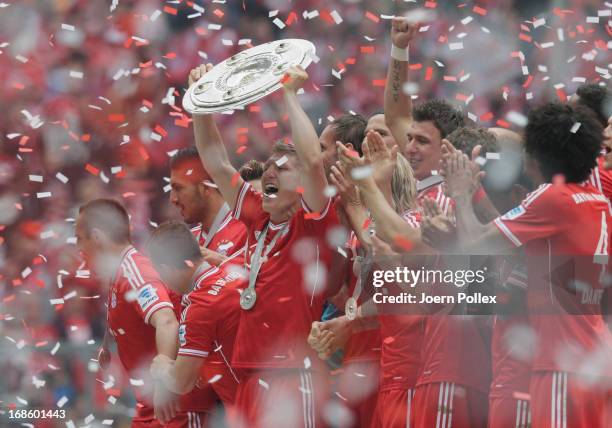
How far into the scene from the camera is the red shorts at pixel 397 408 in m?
5.19

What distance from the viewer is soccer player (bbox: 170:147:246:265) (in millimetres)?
6465

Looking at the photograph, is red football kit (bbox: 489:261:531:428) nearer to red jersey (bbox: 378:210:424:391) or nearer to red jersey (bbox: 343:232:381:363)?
red jersey (bbox: 378:210:424:391)

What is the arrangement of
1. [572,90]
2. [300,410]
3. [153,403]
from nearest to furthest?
[300,410] < [153,403] < [572,90]

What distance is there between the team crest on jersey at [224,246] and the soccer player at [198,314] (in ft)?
1.20

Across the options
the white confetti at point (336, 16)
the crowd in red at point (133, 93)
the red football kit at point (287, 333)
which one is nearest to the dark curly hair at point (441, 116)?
the red football kit at point (287, 333)

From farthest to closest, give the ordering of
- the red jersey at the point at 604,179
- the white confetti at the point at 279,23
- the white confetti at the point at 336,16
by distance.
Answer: the white confetti at the point at 336,16
the white confetti at the point at 279,23
the red jersey at the point at 604,179

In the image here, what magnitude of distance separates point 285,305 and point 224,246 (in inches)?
42.4

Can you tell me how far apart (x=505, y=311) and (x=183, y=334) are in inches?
60.9

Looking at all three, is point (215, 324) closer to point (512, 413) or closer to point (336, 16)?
point (512, 413)

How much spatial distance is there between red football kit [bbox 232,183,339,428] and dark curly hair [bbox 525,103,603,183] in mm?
1125

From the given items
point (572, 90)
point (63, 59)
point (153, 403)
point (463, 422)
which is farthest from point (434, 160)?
point (63, 59)

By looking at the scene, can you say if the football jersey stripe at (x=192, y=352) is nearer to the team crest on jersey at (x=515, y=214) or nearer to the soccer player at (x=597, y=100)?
the team crest on jersey at (x=515, y=214)

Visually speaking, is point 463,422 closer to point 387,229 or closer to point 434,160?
point 387,229

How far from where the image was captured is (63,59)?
9625 mm
